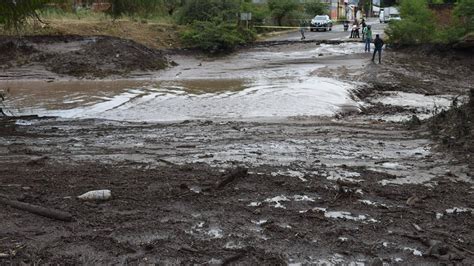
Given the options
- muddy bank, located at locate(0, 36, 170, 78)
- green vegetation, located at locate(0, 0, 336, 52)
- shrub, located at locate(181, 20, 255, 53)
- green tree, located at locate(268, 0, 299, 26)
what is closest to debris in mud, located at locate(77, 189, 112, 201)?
green vegetation, located at locate(0, 0, 336, 52)

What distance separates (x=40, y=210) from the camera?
5566mm

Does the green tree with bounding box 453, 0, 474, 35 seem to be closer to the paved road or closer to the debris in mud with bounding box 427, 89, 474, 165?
the paved road

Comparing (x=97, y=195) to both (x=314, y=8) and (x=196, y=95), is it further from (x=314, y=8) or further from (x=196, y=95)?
(x=314, y=8)

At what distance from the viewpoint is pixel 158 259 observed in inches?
181

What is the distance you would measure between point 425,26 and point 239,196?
32.7 metres

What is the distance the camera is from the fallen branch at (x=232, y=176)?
22.4 feet

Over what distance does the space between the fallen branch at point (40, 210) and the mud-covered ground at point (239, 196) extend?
0.29ft

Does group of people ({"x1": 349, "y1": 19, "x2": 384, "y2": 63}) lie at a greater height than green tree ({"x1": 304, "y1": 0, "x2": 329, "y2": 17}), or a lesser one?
lesser

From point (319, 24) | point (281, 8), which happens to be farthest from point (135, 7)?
point (281, 8)

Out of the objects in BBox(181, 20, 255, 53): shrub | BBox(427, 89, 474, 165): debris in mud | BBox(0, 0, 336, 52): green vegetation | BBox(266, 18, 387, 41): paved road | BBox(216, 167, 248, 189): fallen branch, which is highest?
BBox(0, 0, 336, 52): green vegetation

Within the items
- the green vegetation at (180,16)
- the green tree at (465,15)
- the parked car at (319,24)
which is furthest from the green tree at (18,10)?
the parked car at (319,24)

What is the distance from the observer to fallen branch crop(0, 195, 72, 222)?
5418mm

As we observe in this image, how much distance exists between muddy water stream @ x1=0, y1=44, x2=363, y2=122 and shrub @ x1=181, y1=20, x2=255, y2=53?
6.81 meters

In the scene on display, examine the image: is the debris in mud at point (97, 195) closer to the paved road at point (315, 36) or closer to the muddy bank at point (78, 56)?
the muddy bank at point (78, 56)
